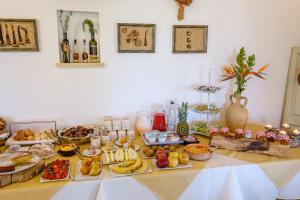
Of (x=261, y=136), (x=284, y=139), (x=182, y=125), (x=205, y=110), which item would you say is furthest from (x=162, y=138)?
(x=284, y=139)

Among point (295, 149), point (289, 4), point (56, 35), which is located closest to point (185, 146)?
point (295, 149)

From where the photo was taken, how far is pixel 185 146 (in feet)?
5.06

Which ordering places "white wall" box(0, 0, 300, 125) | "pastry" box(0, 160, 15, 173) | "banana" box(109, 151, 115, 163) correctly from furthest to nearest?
1. "white wall" box(0, 0, 300, 125)
2. "banana" box(109, 151, 115, 163)
3. "pastry" box(0, 160, 15, 173)

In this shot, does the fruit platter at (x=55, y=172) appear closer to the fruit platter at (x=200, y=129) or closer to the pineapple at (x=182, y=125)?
the pineapple at (x=182, y=125)

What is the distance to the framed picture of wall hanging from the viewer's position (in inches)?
65.4

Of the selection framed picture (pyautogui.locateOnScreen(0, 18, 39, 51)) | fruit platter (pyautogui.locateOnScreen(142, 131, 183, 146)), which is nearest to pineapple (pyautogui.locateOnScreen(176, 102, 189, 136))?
fruit platter (pyautogui.locateOnScreen(142, 131, 183, 146))

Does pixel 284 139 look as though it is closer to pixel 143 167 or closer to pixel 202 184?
pixel 202 184

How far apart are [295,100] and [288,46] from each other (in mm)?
472

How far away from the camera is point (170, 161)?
1283 mm

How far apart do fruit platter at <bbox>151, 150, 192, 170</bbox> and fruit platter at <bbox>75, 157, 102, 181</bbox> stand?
30cm

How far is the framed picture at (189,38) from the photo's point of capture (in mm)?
1837

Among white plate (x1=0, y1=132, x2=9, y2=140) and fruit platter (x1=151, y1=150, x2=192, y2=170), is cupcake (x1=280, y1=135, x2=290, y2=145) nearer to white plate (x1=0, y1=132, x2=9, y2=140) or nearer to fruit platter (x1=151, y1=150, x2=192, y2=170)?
fruit platter (x1=151, y1=150, x2=192, y2=170)

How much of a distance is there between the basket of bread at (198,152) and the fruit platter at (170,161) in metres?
0.06

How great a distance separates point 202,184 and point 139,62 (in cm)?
99
